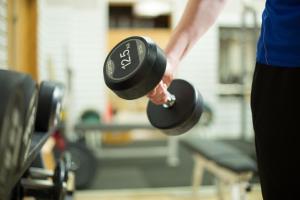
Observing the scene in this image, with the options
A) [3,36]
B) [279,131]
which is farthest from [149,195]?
[279,131]

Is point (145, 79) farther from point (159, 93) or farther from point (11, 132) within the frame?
point (11, 132)

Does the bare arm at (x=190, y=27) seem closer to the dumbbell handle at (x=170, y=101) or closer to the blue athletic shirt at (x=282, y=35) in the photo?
the dumbbell handle at (x=170, y=101)

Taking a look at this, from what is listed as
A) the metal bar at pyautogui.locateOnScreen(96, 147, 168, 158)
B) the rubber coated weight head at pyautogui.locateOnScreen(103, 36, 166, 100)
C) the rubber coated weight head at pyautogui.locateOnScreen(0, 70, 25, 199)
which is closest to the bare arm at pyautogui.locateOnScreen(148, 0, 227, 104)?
the rubber coated weight head at pyautogui.locateOnScreen(103, 36, 166, 100)

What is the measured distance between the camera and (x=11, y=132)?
0.47m

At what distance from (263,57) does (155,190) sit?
8.73ft

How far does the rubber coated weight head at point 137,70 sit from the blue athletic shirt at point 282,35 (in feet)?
0.69

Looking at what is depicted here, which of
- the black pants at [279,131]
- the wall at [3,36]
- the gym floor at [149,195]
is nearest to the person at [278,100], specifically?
the black pants at [279,131]

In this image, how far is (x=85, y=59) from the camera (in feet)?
19.1

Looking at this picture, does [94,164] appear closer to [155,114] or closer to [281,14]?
[155,114]

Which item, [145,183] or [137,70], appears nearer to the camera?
[137,70]

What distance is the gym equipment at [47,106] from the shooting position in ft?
3.81

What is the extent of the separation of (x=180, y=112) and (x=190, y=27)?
0.21m

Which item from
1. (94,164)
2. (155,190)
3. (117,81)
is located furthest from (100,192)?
(117,81)

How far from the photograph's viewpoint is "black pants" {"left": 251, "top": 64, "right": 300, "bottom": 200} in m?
0.69
